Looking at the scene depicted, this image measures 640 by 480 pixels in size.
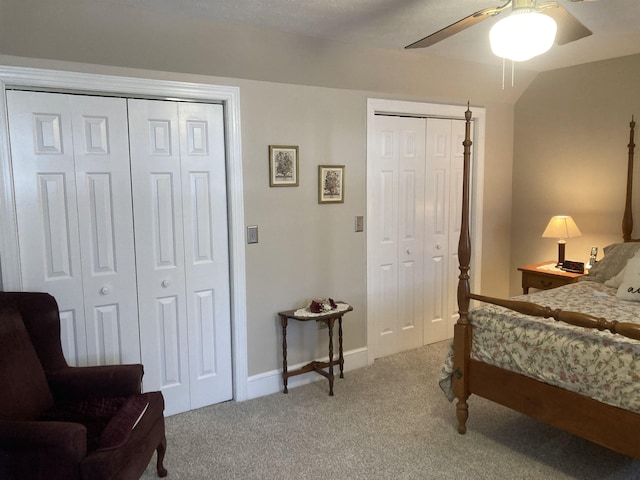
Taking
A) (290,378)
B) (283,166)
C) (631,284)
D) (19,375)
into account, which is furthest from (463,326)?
(19,375)

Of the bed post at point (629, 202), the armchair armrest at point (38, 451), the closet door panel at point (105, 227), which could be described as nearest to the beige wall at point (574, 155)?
the bed post at point (629, 202)

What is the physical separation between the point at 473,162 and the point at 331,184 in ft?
5.24

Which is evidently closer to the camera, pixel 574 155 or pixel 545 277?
pixel 545 277

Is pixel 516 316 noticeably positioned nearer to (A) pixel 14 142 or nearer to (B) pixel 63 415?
(B) pixel 63 415

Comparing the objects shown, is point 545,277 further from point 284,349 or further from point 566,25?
point 566,25

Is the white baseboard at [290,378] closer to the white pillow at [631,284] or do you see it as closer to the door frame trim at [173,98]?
the door frame trim at [173,98]

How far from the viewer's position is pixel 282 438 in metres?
2.87

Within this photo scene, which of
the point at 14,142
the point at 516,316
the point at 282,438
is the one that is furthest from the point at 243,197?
the point at 516,316

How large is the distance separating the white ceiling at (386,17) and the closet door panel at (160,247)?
0.68 m

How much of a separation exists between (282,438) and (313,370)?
2.39 ft

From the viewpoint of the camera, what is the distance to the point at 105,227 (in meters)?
2.84

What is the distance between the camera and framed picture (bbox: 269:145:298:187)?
332 centimetres

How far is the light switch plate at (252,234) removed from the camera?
328 cm

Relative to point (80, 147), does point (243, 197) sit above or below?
below
